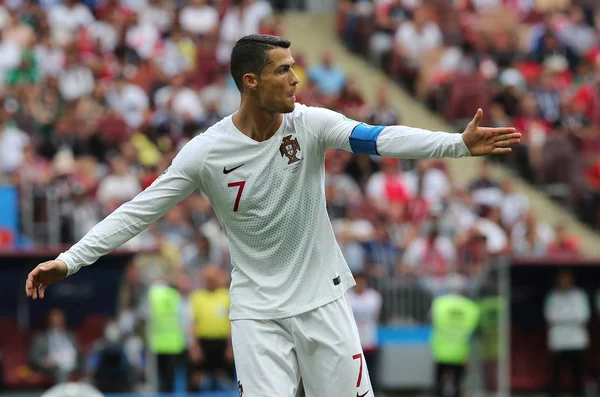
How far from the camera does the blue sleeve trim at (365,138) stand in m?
6.76

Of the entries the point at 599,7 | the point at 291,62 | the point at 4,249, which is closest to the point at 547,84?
the point at 599,7

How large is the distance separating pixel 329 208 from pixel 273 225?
37.3 feet

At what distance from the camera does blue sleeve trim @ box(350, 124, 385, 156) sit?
676cm

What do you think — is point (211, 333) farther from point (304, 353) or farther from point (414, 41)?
point (304, 353)

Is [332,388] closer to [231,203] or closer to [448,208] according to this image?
[231,203]

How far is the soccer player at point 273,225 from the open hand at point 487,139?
31.4 inches

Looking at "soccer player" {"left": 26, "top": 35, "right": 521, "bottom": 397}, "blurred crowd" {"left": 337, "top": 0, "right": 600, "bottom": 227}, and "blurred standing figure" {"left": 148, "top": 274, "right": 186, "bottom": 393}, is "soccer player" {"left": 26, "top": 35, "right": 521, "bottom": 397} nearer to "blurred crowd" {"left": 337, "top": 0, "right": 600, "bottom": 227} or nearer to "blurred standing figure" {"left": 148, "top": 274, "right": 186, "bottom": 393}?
"blurred standing figure" {"left": 148, "top": 274, "right": 186, "bottom": 393}

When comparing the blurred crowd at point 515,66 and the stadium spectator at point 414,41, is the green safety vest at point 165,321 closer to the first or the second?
the blurred crowd at point 515,66

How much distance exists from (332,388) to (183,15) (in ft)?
54.4

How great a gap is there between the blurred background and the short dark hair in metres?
9.65

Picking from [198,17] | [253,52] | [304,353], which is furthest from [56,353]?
[253,52]

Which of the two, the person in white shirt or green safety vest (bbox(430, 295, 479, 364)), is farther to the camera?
the person in white shirt

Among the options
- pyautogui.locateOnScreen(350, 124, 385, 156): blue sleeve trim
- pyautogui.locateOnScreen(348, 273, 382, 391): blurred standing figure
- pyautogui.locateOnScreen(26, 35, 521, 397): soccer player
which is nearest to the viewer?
pyautogui.locateOnScreen(350, 124, 385, 156): blue sleeve trim

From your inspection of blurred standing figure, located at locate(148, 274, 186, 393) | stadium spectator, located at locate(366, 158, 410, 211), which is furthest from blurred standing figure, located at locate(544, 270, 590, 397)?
blurred standing figure, located at locate(148, 274, 186, 393)
